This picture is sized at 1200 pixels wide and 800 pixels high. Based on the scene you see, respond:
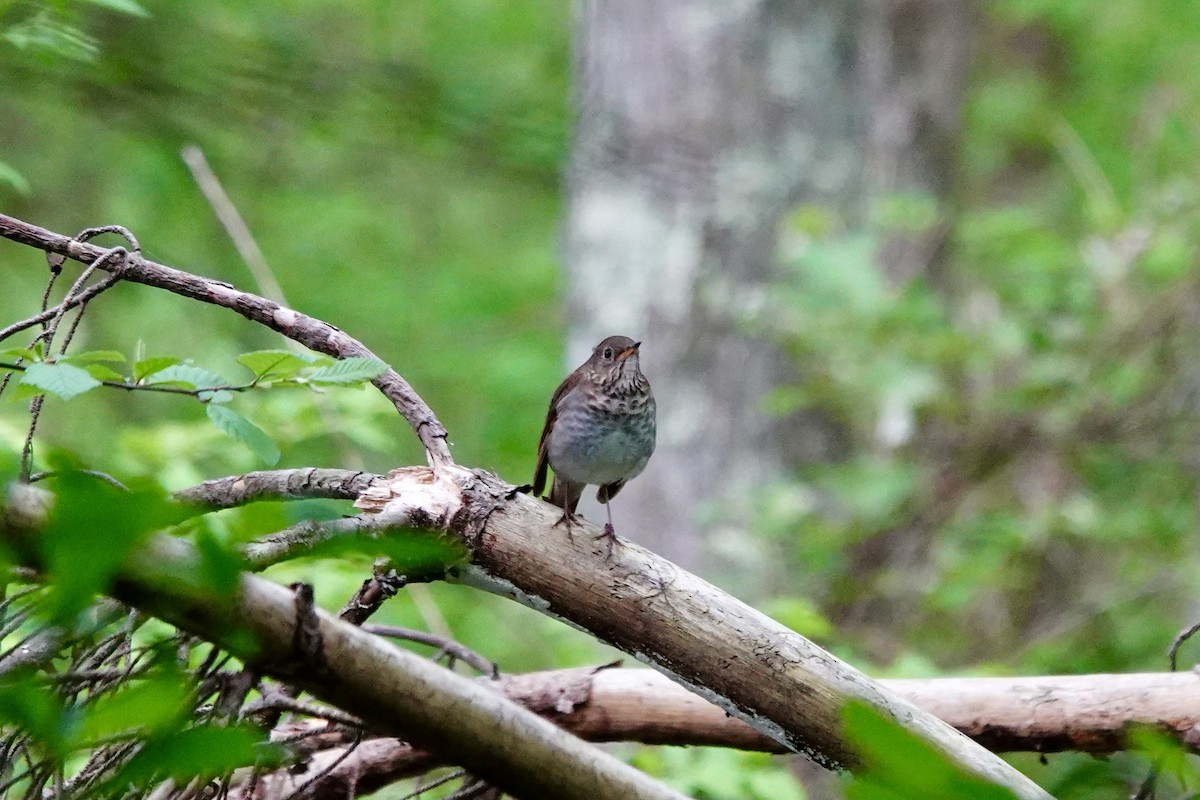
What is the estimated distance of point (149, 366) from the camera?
1.54 meters

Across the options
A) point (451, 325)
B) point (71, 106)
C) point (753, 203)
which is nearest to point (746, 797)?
point (71, 106)

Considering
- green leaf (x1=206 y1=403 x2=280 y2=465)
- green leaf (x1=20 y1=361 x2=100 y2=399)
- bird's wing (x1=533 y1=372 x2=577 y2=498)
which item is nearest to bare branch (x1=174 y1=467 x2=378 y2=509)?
green leaf (x1=206 y1=403 x2=280 y2=465)

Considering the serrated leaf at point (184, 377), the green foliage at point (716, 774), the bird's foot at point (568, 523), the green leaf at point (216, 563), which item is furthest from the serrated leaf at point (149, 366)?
the green foliage at point (716, 774)

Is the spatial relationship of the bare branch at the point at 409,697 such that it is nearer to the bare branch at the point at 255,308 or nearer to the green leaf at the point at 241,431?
the green leaf at the point at 241,431

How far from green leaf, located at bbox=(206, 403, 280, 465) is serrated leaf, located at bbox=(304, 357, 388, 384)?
11cm

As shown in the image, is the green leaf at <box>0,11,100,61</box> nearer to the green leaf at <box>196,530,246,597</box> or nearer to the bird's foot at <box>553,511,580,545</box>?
the bird's foot at <box>553,511,580,545</box>

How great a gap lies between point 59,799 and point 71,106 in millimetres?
2711

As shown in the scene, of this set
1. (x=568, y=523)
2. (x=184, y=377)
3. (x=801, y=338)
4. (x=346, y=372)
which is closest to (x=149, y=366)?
(x=184, y=377)

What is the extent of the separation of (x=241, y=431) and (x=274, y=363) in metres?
0.11

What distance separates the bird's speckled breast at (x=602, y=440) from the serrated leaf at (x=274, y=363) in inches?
64.6

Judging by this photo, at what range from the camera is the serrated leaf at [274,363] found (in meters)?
1.58

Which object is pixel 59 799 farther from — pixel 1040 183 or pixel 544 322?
pixel 1040 183

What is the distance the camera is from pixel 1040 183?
1134 cm

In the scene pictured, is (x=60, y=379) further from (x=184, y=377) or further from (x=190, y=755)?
(x=190, y=755)
